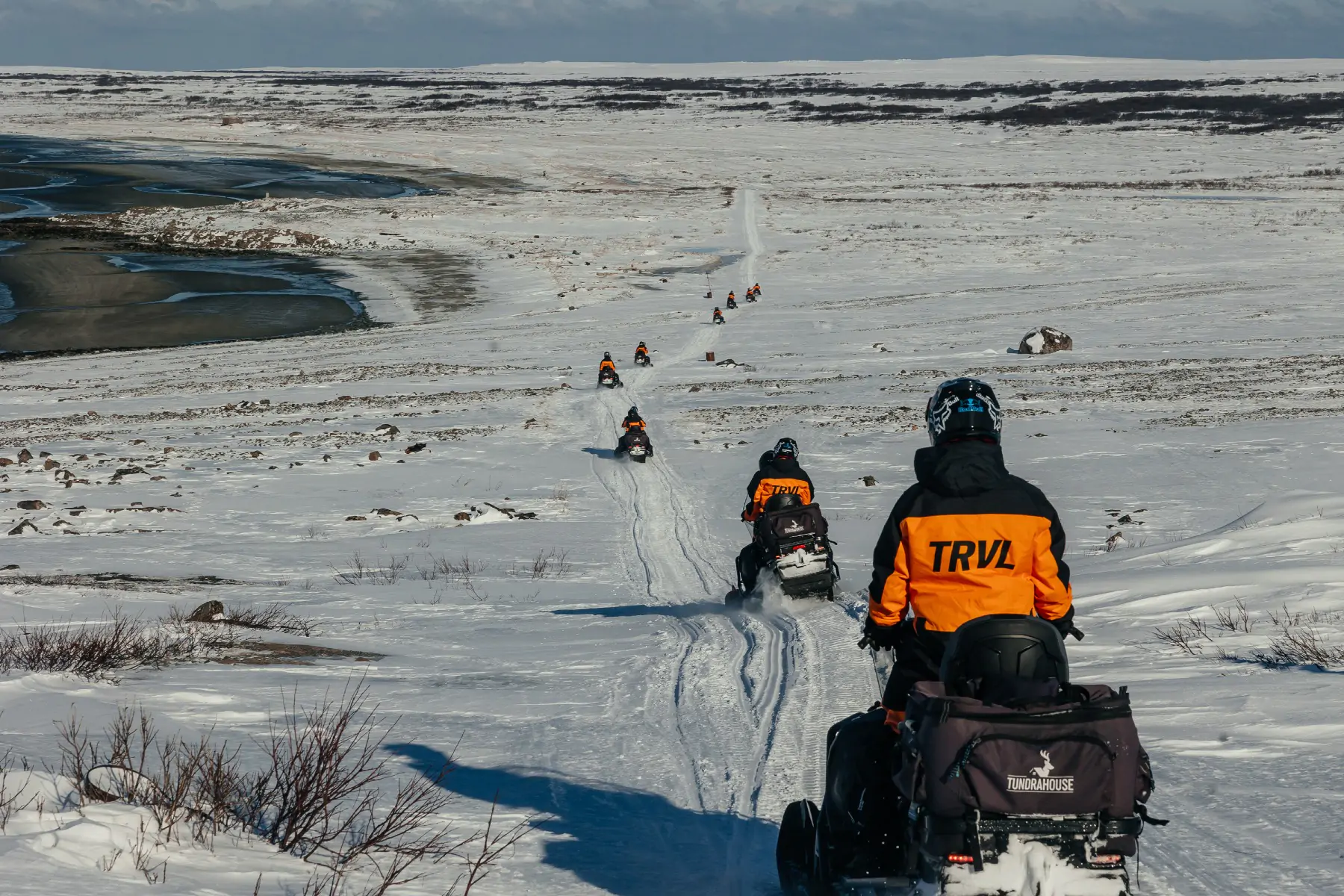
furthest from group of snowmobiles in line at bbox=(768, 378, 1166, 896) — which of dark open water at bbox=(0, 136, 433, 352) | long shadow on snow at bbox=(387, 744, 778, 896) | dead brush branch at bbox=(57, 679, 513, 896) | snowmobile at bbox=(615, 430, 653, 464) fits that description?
dark open water at bbox=(0, 136, 433, 352)

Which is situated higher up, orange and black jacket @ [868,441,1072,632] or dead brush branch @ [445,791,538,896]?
orange and black jacket @ [868,441,1072,632]

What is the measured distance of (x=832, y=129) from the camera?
4564 inches

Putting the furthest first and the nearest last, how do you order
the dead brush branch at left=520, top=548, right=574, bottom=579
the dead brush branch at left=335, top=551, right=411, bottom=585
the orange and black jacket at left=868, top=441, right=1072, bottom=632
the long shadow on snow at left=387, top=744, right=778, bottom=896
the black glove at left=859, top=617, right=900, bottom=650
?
1. the dead brush branch at left=520, top=548, right=574, bottom=579
2. the dead brush branch at left=335, top=551, right=411, bottom=585
3. the long shadow on snow at left=387, top=744, right=778, bottom=896
4. the black glove at left=859, top=617, right=900, bottom=650
5. the orange and black jacket at left=868, top=441, right=1072, bottom=632

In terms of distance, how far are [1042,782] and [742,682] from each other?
15.2ft

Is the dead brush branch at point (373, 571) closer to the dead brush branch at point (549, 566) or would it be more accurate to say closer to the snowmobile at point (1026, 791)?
the dead brush branch at point (549, 566)

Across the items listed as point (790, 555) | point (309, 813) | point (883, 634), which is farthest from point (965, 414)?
point (790, 555)

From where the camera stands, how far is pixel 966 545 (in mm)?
4141

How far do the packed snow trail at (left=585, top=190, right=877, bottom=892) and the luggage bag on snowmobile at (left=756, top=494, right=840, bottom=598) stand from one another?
221mm

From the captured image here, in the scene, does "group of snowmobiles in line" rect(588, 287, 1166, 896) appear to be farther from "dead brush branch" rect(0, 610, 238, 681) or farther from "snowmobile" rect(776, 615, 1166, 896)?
"dead brush branch" rect(0, 610, 238, 681)

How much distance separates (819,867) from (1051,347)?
26.5 m

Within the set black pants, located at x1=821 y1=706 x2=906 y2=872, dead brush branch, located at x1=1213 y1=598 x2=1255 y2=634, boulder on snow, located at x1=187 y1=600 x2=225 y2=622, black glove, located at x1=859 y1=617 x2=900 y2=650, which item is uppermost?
dead brush branch, located at x1=1213 y1=598 x2=1255 y2=634

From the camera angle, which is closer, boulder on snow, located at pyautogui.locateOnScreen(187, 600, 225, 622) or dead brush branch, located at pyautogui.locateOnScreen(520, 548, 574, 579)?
boulder on snow, located at pyautogui.locateOnScreen(187, 600, 225, 622)

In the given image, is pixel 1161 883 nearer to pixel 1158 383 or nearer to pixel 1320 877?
pixel 1320 877

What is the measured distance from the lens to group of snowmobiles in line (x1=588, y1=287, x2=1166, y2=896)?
3.46m
